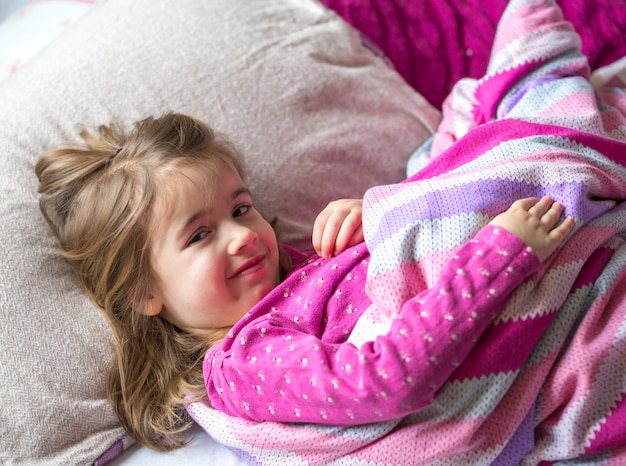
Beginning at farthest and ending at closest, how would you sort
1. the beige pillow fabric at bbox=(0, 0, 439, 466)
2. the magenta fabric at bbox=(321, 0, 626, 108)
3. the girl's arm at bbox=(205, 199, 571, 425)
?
the magenta fabric at bbox=(321, 0, 626, 108) < the beige pillow fabric at bbox=(0, 0, 439, 466) < the girl's arm at bbox=(205, 199, 571, 425)

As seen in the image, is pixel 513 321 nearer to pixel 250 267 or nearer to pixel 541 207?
pixel 541 207

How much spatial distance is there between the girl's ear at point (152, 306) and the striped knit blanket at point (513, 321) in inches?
5.9

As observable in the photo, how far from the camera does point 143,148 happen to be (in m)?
1.01

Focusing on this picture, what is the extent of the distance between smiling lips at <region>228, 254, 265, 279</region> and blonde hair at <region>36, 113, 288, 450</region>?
0.31 ft

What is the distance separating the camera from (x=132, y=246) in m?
0.98

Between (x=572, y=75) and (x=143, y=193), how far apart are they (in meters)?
0.71

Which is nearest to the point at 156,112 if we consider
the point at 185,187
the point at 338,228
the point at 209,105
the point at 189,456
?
the point at 209,105

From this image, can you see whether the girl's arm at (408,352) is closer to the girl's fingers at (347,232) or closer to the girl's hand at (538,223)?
the girl's hand at (538,223)

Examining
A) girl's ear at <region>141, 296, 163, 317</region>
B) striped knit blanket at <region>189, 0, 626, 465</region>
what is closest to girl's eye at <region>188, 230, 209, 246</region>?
girl's ear at <region>141, 296, 163, 317</region>

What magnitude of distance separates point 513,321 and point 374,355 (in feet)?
0.54

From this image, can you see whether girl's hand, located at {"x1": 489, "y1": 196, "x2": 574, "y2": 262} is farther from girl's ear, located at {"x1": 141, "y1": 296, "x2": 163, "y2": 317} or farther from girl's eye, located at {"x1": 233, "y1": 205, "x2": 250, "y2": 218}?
girl's ear, located at {"x1": 141, "y1": 296, "x2": 163, "y2": 317}

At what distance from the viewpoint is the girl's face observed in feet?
3.15

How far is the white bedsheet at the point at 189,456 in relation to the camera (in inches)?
37.6

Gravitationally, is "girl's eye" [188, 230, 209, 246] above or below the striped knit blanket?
above
